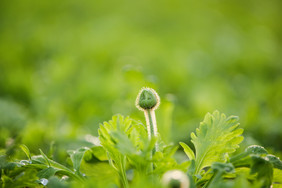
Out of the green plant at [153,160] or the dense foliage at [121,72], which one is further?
the dense foliage at [121,72]

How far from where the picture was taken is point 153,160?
0.78m

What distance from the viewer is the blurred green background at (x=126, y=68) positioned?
5.27 feet

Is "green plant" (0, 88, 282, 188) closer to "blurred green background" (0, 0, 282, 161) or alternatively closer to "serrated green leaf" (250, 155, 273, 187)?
"serrated green leaf" (250, 155, 273, 187)

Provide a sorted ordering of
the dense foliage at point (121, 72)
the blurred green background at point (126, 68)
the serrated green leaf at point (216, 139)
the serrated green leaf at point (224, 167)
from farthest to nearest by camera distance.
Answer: the blurred green background at point (126, 68) → the dense foliage at point (121, 72) → the serrated green leaf at point (216, 139) → the serrated green leaf at point (224, 167)

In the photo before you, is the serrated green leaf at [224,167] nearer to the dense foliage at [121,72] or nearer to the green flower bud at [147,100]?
the dense foliage at [121,72]

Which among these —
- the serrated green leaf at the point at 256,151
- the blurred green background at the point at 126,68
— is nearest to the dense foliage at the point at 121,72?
the blurred green background at the point at 126,68

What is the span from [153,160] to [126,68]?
98 cm

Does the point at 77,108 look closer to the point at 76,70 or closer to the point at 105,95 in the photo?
the point at 105,95

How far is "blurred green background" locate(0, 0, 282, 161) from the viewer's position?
161 cm

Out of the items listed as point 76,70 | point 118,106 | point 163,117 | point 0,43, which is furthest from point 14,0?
point 163,117

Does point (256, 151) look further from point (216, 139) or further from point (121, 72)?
point (121, 72)

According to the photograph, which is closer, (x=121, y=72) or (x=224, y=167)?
(x=224, y=167)

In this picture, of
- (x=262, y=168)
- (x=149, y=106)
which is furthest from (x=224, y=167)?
(x=149, y=106)

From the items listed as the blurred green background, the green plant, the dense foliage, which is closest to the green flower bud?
the green plant
